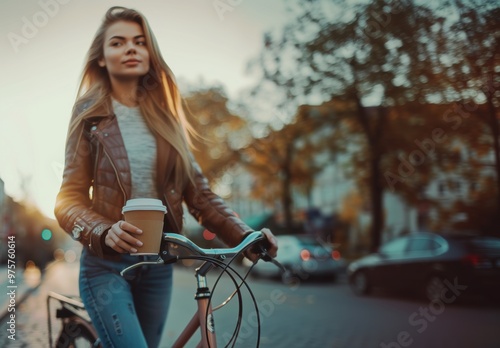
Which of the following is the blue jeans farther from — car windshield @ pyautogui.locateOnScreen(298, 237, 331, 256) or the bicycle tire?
car windshield @ pyautogui.locateOnScreen(298, 237, 331, 256)

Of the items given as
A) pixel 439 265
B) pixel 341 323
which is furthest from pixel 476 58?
pixel 341 323

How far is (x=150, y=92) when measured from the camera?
272cm

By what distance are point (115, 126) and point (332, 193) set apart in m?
56.5

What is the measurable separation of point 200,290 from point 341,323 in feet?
27.2

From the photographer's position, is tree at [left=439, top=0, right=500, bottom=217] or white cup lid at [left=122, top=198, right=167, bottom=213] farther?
tree at [left=439, top=0, right=500, bottom=217]

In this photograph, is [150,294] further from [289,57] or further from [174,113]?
[289,57]

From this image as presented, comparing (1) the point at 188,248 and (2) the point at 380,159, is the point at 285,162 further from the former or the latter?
(1) the point at 188,248

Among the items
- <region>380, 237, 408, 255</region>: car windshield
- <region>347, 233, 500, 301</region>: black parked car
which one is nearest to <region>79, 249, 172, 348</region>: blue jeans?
<region>347, 233, 500, 301</region>: black parked car

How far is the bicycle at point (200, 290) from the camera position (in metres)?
2.02

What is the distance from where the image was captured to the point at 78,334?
3.03 metres

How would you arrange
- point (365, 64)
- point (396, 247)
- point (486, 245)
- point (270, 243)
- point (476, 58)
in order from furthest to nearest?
point (365, 64)
point (396, 247)
point (486, 245)
point (476, 58)
point (270, 243)

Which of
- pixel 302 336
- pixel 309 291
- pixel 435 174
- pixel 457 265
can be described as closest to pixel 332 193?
pixel 435 174

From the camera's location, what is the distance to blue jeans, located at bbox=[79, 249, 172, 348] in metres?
2.32

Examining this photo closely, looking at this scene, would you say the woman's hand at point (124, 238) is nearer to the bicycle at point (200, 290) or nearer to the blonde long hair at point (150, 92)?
the bicycle at point (200, 290)
